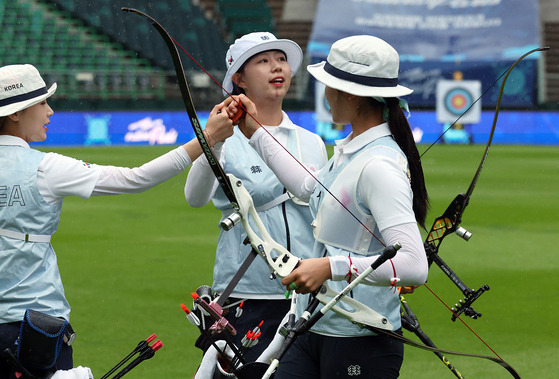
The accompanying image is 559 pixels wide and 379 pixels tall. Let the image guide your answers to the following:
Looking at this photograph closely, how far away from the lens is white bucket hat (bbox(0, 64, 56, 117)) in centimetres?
317

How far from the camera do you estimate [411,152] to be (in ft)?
9.06

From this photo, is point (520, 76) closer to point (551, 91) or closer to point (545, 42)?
point (551, 91)

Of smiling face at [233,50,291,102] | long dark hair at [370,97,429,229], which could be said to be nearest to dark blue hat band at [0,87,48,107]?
smiling face at [233,50,291,102]

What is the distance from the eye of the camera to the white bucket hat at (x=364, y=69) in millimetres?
2717

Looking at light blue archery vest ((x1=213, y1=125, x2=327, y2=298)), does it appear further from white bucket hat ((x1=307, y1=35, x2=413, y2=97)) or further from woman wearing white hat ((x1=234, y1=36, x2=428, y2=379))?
white bucket hat ((x1=307, y1=35, x2=413, y2=97))

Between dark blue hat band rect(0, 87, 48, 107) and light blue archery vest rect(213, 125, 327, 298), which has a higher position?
dark blue hat band rect(0, 87, 48, 107)

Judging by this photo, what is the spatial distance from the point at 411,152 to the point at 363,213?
0.86 feet

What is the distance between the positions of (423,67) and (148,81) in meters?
8.93

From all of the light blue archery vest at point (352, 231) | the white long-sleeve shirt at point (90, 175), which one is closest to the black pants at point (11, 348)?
the white long-sleeve shirt at point (90, 175)

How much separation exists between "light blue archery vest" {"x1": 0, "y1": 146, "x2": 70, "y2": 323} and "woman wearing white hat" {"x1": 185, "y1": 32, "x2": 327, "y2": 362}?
0.71 m

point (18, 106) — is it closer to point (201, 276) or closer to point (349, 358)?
point (349, 358)

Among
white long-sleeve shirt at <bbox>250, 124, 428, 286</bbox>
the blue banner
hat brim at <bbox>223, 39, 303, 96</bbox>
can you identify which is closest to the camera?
white long-sleeve shirt at <bbox>250, 124, 428, 286</bbox>

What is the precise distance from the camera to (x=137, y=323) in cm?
640

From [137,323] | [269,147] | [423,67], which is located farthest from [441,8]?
[269,147]
